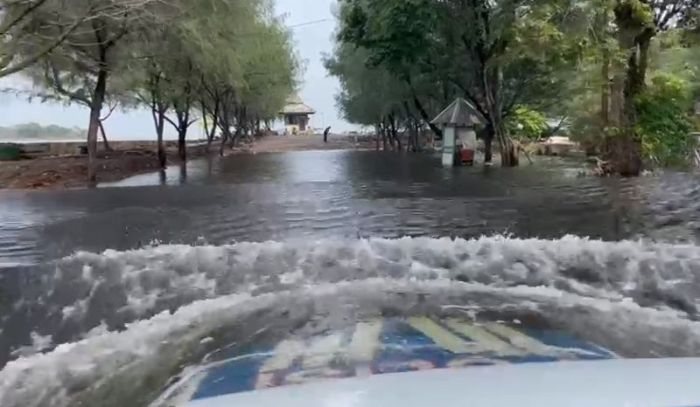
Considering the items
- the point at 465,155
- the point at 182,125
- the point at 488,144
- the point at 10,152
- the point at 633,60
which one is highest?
the point at 633,60

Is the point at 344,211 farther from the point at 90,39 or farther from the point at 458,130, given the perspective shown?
the point at 458,130

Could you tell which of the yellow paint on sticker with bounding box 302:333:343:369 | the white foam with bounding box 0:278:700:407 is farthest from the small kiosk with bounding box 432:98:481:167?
the yellow paint on sticker with bounding box 302:333:343:369

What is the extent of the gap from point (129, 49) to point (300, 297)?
13797mm

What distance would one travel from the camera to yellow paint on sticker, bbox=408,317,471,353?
5082mm

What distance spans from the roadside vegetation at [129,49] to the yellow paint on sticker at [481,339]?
1026cm

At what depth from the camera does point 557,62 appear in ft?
62.0

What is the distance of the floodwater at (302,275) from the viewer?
5.62 meters

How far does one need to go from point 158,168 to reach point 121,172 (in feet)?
7.55

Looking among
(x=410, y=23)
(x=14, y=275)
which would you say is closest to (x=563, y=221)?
(x=14, y=275)

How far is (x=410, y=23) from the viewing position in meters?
21.7

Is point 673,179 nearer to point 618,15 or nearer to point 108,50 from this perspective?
point 618,15

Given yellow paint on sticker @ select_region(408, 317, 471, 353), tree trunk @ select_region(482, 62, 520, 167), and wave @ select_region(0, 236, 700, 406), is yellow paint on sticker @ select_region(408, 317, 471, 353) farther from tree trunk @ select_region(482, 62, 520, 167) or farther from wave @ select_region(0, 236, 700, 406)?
tree trunk @ select_region(482, 62, 520, 167)

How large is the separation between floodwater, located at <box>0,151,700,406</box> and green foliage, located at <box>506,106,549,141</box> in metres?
19.3

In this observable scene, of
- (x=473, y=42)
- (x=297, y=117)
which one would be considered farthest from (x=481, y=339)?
(x=297, y=117)
